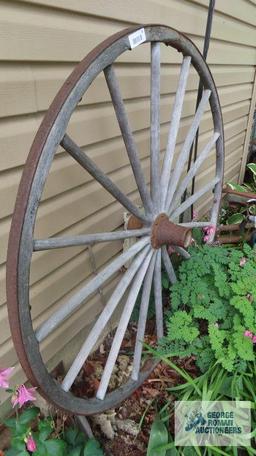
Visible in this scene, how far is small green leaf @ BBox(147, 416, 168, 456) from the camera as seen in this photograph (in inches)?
56.3

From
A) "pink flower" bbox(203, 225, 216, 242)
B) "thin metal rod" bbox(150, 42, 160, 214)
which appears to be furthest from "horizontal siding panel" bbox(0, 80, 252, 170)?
"pink flower" bbox(203, 225, 216, 242)

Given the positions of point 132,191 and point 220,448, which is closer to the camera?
point 220,448

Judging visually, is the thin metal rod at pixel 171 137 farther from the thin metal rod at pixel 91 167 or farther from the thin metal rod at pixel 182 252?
the thin metal rod at pixel 182 252

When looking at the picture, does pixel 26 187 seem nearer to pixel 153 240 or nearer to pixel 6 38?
pixel 6 38

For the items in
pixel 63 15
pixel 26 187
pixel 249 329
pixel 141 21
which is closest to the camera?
pixel 26 187

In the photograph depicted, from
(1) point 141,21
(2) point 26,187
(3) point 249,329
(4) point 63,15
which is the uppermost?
(1) point 141,21

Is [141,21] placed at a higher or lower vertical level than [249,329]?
higher

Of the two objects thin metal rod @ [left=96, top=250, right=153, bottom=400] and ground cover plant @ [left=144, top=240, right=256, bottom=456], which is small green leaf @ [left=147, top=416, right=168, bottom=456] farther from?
thin metal rod @ [left=96, top=250, right=153, bottom=400]

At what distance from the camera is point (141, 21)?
1.68 m

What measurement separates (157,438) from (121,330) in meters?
0.46

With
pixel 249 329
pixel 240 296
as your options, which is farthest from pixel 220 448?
pixel 240 296

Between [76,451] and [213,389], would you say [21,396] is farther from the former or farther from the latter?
[213,389]

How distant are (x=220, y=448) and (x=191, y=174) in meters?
1.12

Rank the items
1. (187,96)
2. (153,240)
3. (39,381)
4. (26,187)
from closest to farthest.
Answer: (26,187) → (39,381) → (153,240) → (187,96)
